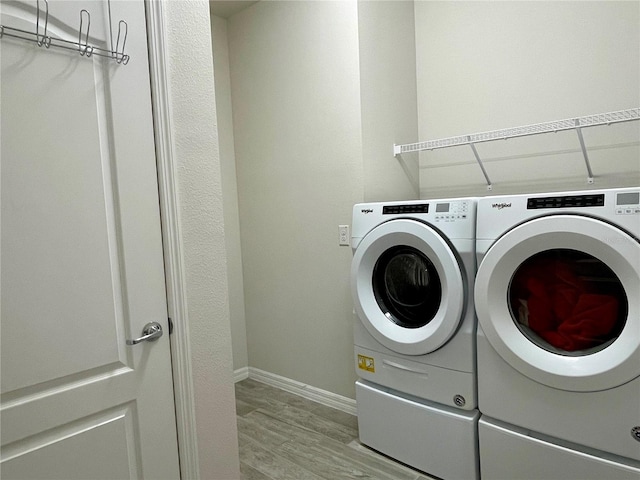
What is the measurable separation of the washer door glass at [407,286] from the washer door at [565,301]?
269mm

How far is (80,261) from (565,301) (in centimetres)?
167

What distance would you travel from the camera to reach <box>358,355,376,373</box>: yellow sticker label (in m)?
2.09

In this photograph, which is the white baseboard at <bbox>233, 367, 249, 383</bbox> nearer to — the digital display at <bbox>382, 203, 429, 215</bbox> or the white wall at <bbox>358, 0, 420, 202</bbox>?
the white wall at <bbox>358, 0, 420, 202</bbox>

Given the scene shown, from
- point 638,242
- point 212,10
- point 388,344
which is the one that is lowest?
point 388,344

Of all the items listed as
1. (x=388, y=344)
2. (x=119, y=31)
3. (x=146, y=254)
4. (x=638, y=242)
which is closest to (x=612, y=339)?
(x=638, y=242)

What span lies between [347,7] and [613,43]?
1.33m

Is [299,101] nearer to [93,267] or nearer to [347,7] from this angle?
[347,7]

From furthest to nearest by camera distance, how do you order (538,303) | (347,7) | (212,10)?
1. (212,10)
2. (347,7)
3. (538,303)

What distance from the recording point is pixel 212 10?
2.83 meters

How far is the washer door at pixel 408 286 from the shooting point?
1750 millimetres

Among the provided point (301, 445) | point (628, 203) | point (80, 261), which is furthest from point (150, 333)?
point (628, 203)

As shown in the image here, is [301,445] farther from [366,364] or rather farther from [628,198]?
[628,198]

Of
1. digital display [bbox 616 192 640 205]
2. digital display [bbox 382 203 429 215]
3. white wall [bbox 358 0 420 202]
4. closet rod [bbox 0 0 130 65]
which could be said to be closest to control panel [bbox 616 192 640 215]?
digital display [bbox 616 192 640 205]

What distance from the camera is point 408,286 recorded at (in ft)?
6.59
